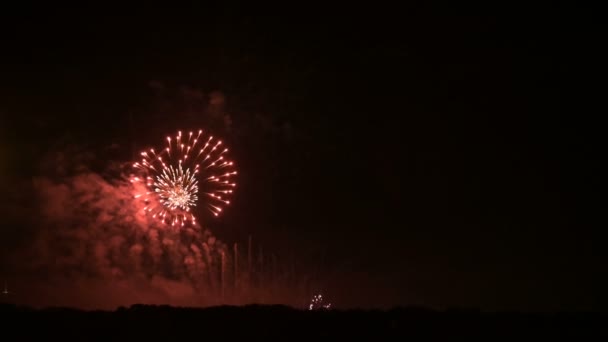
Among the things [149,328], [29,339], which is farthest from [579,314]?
[29,339]

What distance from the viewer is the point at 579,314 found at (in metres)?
13.6

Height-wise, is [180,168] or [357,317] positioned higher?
[180,168]

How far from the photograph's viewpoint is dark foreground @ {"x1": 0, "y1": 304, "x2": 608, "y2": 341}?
13.3 m

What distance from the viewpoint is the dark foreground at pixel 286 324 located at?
525 inches

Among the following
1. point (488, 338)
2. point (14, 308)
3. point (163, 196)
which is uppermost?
point (163, 196)

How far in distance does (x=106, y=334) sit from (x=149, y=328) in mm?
809

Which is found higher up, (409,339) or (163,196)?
(163,196)

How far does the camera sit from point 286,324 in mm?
13484

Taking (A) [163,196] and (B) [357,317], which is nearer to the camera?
(B) [357,317]

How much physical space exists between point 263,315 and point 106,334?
2990mm

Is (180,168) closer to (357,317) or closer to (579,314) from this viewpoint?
(357,317)

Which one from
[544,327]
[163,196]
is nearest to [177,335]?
[544,327]

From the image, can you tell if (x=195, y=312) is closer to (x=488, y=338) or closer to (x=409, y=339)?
(x=409, y=339)

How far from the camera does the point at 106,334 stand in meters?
13.4
